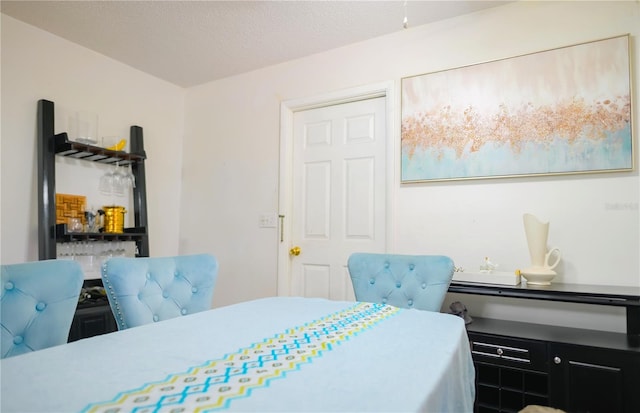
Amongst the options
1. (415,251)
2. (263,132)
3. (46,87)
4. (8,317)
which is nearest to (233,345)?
(8,317)

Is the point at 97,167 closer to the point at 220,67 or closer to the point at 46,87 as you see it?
the point at 46,87

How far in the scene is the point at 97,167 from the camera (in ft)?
10.3

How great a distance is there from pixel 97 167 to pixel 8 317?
96.8 inches

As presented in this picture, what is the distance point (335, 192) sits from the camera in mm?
3008

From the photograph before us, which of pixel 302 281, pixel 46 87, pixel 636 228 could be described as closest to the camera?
pixel 636 228

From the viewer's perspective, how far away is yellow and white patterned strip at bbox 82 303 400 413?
577mm

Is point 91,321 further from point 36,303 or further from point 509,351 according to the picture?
point 509,351

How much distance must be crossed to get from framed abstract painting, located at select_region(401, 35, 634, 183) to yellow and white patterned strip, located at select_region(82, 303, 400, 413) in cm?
168

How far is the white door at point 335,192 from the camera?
2.83m

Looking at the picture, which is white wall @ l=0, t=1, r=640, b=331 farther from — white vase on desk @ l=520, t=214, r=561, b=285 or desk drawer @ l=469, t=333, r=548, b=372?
desk drawer @ l=469, t=333, r=548, b=372

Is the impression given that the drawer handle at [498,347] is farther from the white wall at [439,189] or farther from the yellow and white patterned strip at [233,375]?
the yellow and white patterned strip at [233,375]

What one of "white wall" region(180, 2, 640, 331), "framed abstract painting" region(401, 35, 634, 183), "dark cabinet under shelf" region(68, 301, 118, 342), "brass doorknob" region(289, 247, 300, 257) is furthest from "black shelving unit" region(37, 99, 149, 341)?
"framed abstract painting" region(401, 35, 634, 183)

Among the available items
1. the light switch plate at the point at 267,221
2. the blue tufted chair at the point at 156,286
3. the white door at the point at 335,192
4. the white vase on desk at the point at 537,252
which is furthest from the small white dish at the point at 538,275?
the light switch plate at the point at 267,221

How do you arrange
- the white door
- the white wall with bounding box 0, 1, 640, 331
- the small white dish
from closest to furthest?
the small white dish < the white wall with bounding box 0, 1, 640, 331 < the white door
